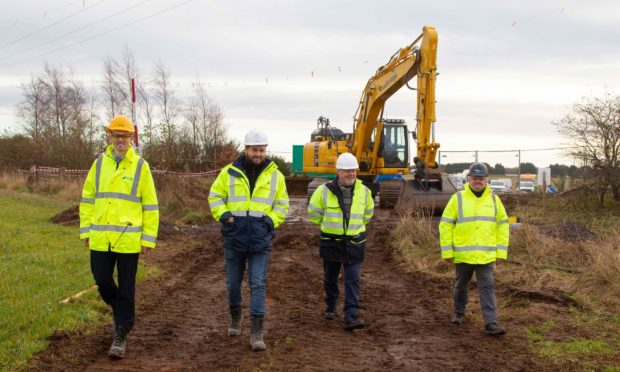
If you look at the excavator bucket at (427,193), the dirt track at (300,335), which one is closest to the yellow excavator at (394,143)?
the excavator bucket at (427,193)

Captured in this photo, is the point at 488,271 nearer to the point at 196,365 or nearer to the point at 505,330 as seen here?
the point at 505,330

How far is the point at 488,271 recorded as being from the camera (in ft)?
25.5

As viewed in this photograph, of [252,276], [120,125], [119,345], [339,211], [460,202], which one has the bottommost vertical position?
[119,345]

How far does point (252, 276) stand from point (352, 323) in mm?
1305

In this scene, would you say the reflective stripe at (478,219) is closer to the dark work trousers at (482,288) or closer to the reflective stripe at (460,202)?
the reflective stripe at (460,202)

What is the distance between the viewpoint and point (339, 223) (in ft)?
26.2

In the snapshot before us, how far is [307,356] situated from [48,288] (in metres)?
4.19

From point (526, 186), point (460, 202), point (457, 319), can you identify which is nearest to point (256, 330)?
point (457, 319)

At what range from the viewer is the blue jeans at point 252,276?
22.5 feet

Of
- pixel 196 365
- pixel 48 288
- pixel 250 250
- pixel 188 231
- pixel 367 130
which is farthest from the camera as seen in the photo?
pixel 367 130

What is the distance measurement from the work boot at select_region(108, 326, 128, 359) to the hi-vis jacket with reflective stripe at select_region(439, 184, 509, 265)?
3495 mm

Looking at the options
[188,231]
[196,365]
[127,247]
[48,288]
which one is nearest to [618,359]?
[196,365]

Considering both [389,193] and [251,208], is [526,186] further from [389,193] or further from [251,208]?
[251,208]

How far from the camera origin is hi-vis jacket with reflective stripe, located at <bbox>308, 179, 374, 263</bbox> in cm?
793
